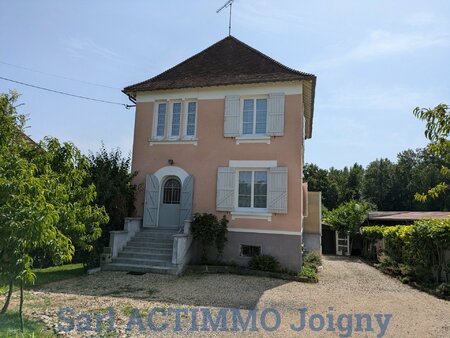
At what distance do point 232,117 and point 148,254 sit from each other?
19.6 feet

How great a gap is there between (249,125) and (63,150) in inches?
306

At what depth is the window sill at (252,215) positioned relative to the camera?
1228 centimetres

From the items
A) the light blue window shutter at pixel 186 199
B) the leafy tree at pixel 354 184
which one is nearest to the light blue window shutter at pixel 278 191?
the light blue window shutter at pixel 186 199

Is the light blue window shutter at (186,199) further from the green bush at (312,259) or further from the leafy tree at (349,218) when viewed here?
the leafy tree at (349,218)

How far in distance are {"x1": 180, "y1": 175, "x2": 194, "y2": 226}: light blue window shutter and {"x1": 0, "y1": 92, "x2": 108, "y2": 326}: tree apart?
5787 millimetres

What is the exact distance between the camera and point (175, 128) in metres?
14.1

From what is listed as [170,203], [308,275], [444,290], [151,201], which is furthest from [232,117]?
[444,290]

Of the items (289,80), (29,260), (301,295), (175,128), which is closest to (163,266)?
(301,295)

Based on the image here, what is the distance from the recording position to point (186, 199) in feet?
43.4

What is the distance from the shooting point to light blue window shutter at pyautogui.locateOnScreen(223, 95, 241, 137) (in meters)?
13.1

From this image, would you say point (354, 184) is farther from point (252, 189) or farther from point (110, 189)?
point (110, 189)

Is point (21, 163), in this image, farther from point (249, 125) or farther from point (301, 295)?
point (249, 125)

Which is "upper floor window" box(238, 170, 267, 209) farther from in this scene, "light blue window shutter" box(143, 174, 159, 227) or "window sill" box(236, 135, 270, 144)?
"light blue window shutter" box(143, 174, 159, 227)

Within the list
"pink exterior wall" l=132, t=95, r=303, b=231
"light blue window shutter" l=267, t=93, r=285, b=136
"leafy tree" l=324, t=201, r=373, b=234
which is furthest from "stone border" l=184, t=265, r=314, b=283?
"leafy tree" l=324, t=201, r=373, b=234
